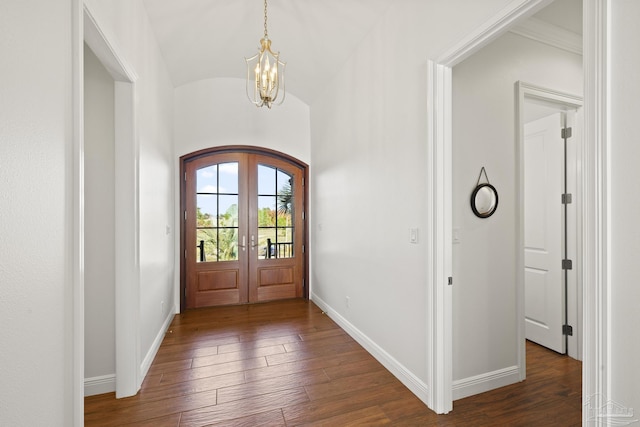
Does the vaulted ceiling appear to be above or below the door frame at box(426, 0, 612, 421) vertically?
above

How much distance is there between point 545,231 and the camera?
2.83 m

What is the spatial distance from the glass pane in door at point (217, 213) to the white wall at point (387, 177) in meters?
1.54

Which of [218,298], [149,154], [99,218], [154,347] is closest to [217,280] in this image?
[218,298]

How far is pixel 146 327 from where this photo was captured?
8.07 ft

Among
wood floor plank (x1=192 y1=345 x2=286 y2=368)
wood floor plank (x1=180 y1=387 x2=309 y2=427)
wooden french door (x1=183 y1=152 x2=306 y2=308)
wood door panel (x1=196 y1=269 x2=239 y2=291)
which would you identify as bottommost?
wood floor plank (x1=192 y1=345 x2=286 y2=368)

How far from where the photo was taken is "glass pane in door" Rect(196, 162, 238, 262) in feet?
13.7

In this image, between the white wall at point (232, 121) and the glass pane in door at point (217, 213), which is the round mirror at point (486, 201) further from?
the glass pane in door at point (217, 213)

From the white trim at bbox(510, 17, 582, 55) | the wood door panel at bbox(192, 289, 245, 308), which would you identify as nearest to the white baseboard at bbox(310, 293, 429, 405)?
the wood door panel at bbox(192, 289, 245, 308)

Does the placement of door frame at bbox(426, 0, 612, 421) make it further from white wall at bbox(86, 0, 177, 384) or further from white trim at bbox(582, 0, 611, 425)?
white wall at bbox(86, 0, 177, 384)

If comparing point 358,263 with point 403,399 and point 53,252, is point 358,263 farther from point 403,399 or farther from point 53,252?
point 53,252

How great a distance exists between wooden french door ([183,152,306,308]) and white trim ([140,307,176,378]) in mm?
683

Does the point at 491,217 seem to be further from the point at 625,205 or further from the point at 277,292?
the point at 277,292

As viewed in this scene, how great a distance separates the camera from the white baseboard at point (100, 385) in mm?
2084

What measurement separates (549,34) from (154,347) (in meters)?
4.41
